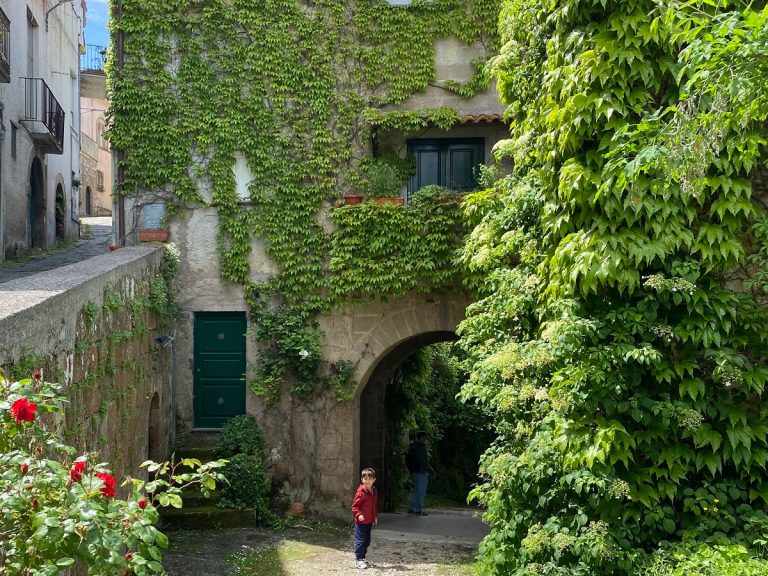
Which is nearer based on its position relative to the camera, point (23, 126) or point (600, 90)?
point (600, 90)

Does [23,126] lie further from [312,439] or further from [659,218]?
[659,218]

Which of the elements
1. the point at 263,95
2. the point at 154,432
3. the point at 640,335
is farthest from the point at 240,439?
the point at 640,335

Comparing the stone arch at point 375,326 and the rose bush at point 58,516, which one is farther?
the stone arch at point 375,326

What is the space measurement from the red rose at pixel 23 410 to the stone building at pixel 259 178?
856 cm

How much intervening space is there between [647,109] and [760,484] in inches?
115

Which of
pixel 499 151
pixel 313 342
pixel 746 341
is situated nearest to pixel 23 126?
pixel 313 342

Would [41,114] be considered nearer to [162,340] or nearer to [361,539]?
[162,340]

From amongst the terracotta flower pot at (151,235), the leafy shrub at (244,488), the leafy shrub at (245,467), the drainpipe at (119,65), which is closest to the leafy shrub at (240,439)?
the leafy shrub at (245,467)

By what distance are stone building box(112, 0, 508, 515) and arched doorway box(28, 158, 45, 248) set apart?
678 cm

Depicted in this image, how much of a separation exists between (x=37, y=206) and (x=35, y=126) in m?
1.87

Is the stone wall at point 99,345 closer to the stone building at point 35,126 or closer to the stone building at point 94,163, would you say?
the stone building at point 35,126

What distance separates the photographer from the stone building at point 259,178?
37.9 ft

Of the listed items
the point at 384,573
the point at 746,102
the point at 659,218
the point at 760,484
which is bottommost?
the point at 384,573

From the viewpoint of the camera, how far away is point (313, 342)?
11.3 m
